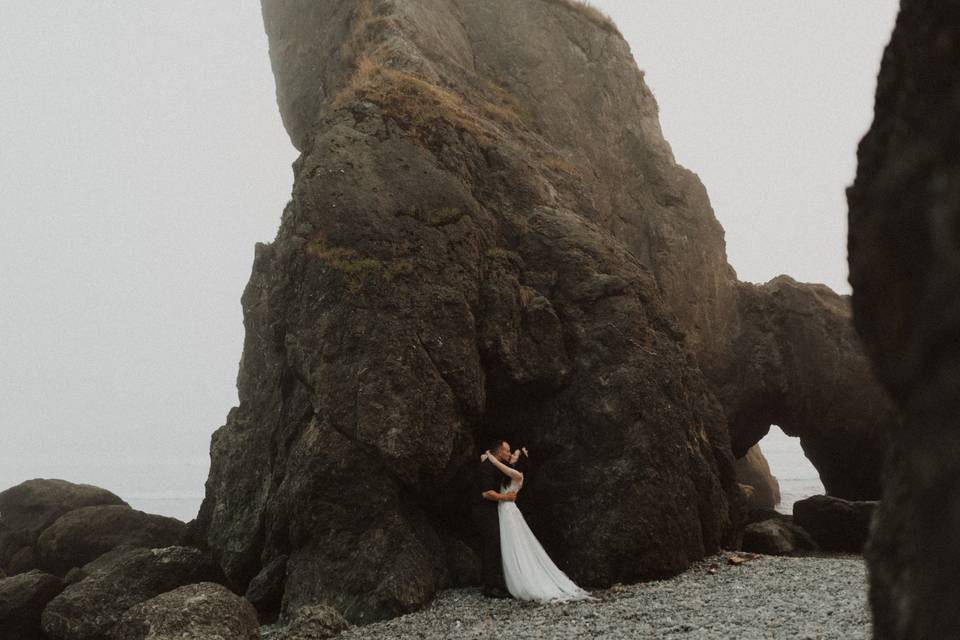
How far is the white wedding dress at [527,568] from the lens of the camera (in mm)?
14414

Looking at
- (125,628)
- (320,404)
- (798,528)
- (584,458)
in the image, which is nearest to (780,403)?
(798,528)

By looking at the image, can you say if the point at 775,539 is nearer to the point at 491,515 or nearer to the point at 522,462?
the point at 522,462

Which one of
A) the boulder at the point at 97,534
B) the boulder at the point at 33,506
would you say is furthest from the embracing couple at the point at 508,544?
the boulder at the point at 33,506

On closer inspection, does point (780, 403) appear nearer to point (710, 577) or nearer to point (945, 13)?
point (710, 577)

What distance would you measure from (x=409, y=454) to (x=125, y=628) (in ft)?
19.3

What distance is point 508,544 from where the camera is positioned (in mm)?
15008

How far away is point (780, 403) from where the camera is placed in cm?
2703

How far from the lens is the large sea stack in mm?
15656

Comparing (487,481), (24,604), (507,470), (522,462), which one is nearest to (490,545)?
(487,481)

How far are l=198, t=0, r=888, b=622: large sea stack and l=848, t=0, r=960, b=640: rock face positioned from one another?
12.2 meters

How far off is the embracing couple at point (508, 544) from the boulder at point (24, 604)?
1048 centimetres

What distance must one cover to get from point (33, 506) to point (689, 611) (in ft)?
77.9

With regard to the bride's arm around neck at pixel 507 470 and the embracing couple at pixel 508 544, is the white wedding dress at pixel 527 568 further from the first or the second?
the bride's arm around neck at pixel 507 470

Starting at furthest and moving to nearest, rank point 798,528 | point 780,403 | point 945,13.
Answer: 1. point 780,403
2. point 798,528
3. point 945,13
